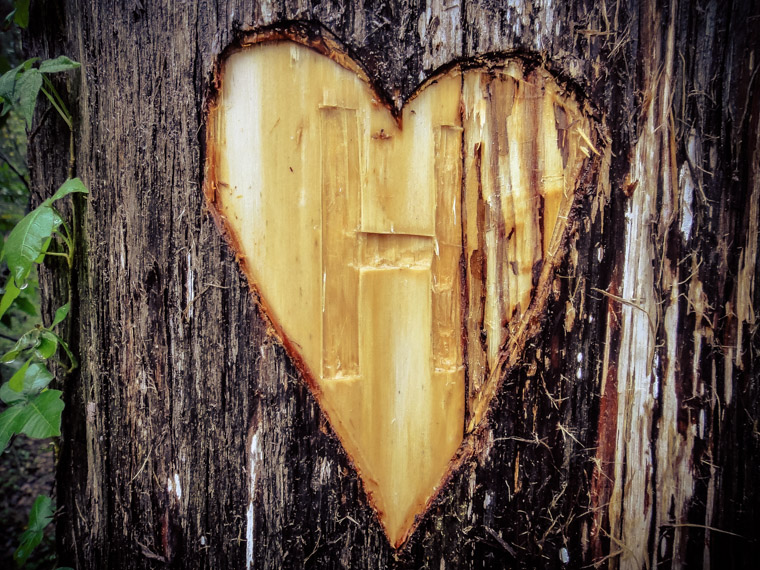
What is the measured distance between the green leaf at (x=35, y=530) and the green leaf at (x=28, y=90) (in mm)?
1278

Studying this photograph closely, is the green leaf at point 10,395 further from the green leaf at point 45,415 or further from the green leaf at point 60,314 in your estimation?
the green leaf at point 60,314

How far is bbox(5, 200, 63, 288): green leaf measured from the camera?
1.10 meters

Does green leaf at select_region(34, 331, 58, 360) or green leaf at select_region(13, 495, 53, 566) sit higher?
green leaf at select_region(34, 331, 58, 360)

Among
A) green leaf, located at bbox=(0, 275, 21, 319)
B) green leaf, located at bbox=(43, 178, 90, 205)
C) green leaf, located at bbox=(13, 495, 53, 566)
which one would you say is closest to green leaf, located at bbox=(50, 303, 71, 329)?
green leaf, located at bbox=(0, 275, 21, 319)

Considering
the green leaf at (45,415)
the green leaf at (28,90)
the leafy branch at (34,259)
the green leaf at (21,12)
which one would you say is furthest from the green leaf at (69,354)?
the green leaf at (21,12)

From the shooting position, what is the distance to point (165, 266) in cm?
114

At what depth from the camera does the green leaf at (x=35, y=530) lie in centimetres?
138

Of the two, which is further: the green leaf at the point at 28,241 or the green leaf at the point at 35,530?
the green leaf at the point at 35,530

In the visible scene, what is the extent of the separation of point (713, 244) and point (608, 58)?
0.55 meters

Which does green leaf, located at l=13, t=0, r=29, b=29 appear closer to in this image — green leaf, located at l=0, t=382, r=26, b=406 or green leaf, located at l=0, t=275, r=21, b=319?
→ green leaf, located at l=0, t=275, r=21, b=319

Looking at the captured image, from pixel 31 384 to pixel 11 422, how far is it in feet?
0.37

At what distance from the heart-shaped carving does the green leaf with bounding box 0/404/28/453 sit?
818 millimetres

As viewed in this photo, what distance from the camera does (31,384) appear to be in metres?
1.24

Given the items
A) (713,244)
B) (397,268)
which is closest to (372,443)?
(397,268)
